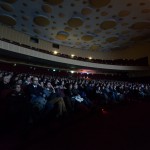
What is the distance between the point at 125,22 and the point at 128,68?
4167 millimetres

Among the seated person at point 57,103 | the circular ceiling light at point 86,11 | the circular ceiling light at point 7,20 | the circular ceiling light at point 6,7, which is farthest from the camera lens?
the circular ceiling light at point 7,20

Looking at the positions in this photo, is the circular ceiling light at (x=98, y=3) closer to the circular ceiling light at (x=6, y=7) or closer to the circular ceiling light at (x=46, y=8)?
the circular ceiling light at (x=46, y=8)

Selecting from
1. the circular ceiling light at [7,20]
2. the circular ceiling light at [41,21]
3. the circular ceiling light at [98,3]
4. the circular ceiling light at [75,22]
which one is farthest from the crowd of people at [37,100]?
the circular ceiling light at [7,20]

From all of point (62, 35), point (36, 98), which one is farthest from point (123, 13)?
point (36, 98)

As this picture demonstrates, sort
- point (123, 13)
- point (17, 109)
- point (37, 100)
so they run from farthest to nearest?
point (123, 13) < point (37, 100) < point (17, 109)

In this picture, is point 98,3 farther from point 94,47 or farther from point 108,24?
point 94,47

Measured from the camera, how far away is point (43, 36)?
1116 centimetres

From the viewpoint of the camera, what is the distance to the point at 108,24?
9633mm

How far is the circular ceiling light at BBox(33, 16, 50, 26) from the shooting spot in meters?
8.83

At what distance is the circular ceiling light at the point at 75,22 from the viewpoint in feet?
29.4

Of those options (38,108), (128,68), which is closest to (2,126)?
(38,108)

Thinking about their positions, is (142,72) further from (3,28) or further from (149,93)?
(3,28)

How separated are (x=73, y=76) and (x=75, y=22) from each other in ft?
11.3

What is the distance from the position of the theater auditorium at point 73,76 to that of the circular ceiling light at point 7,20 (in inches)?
1.2
